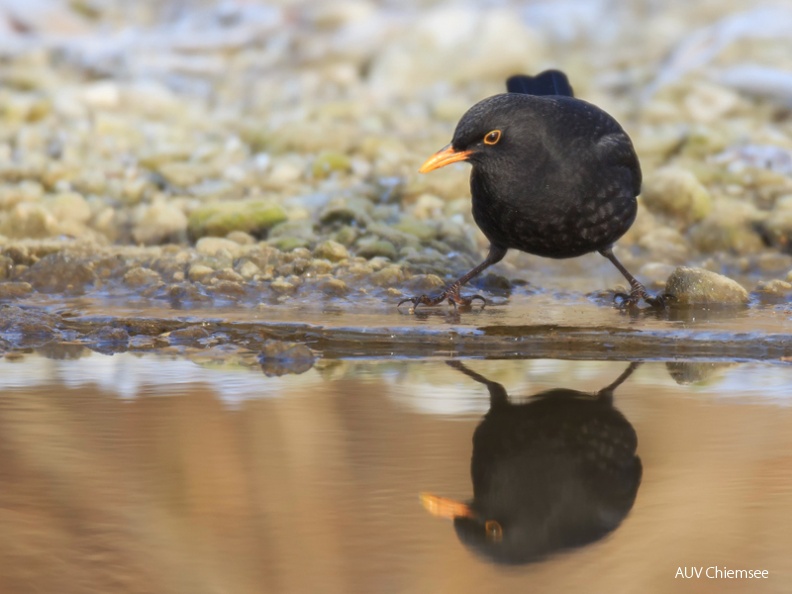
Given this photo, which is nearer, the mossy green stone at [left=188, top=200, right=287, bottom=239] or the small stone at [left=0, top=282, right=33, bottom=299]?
the small stone at [left=0, top=282, right=33, bottom=299]

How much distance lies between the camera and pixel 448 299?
5.05 m

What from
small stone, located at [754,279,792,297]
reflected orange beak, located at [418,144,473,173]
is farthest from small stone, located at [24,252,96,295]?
small stone, located at [754,279,792,297]

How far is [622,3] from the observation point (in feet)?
31.1

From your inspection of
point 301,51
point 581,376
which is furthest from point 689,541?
point 301,51

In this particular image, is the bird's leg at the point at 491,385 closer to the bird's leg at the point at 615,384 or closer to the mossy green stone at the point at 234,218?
the bird's leg at the point at 615,384

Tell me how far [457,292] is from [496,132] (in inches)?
29.5

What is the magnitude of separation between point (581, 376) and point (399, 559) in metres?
1.54

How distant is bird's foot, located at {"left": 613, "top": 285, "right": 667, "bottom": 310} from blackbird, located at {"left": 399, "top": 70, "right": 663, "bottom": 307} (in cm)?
3

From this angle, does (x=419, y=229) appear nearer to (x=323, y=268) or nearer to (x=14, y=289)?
(x=323, y=268)

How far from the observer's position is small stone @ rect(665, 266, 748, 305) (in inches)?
194

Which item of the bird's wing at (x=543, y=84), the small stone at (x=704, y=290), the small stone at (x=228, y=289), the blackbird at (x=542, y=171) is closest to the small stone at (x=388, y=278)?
the blackbird at (x=542, y=171)

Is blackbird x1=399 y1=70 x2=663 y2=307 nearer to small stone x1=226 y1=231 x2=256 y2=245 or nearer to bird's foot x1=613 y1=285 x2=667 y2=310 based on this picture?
bird's foot x1=613 y1=285 x2=667 y2=310

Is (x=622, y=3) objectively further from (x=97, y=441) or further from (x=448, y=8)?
(x=97, y=441)

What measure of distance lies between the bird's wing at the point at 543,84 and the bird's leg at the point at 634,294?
33.0 inches
